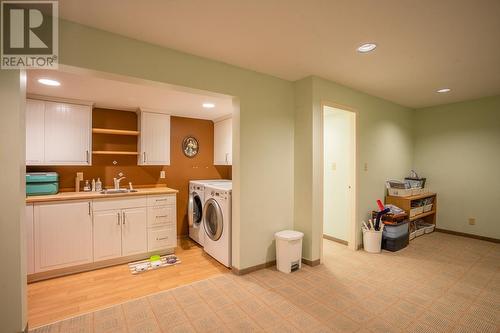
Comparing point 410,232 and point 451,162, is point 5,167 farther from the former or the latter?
point 451,162

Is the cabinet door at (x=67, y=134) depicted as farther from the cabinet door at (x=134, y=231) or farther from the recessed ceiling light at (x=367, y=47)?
the recessed ceiling light at (x=367, y=47)

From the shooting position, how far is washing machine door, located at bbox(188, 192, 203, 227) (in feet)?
12.3

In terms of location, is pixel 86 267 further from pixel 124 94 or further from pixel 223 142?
pixel 223 142

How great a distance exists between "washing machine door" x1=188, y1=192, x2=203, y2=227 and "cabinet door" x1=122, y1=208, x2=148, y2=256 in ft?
2.56

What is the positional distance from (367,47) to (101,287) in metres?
3.71

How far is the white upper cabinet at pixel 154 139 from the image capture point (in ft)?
12.2

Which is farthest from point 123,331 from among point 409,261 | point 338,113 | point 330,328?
point 338,113

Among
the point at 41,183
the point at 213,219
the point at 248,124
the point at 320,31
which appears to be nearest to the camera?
the point at 320,31

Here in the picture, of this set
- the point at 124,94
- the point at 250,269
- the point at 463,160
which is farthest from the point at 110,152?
the point at 463,160

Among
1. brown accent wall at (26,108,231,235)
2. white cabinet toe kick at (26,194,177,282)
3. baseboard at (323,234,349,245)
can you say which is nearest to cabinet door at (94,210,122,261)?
white cabinet toe kick at (26,194,177,282)

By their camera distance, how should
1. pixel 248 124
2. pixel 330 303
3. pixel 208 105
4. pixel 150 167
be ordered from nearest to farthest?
pixel 330 303 → pixel 248 124 → pixel 208 105 → pixel 150 167

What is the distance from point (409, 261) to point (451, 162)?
8.08 feet

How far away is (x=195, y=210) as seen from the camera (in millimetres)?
3852

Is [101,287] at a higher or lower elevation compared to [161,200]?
lower
